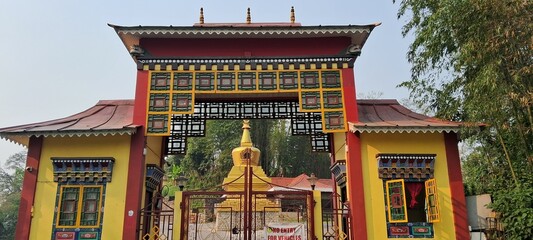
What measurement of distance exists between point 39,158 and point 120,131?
210 cm

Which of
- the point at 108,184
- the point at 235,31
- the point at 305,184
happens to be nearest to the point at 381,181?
the point at 235,31

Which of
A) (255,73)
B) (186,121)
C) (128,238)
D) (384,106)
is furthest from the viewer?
(186,121)

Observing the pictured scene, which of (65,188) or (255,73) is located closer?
(65,188)

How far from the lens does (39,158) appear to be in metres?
9.89

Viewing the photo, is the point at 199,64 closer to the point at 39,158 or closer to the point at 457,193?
Result: the point at 39,158

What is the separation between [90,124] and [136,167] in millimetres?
1633

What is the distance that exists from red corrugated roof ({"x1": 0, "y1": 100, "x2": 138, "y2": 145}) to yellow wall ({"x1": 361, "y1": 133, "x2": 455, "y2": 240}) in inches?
218

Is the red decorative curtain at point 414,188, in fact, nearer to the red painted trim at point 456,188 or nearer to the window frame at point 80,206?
the red painted trim at point 456,188

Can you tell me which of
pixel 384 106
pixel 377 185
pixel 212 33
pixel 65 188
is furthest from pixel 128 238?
pixel 384 106

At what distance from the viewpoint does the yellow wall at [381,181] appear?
9586 mm

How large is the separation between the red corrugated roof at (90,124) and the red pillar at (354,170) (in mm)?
5074

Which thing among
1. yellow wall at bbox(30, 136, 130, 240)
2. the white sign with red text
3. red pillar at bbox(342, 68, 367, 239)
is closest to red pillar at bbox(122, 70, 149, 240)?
yellow wall at bbox(30, 136, 130, 240)

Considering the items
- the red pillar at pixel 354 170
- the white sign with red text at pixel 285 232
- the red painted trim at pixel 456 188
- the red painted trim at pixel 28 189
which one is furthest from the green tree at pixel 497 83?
the red painted trim at pixel 28 189

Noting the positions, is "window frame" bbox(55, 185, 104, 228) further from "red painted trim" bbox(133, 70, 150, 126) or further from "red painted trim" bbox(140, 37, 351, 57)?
"red painted trim" bbox(140, 37, 351, 57)
